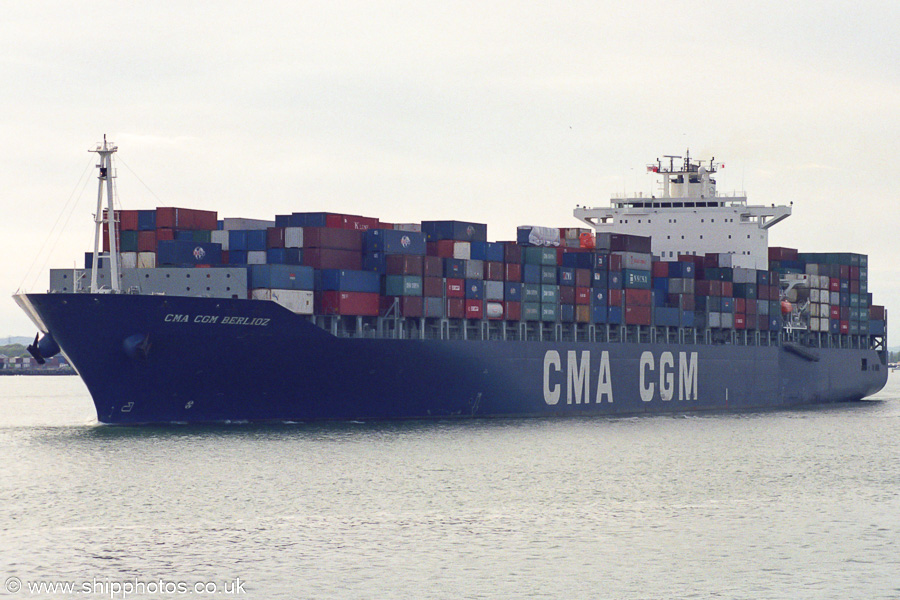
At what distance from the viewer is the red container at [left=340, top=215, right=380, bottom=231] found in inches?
1956

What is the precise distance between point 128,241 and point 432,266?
12.4m

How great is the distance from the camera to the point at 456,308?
172 feet

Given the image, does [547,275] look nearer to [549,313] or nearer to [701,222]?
[549,313]

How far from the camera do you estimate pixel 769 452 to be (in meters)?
45.0

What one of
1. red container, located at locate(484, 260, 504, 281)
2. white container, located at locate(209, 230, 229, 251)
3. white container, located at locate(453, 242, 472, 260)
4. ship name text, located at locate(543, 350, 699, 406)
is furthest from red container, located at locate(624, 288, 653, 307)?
white container, located at locate(209, 230, 229, 251)

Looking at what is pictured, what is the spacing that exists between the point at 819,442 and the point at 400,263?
1849 cm

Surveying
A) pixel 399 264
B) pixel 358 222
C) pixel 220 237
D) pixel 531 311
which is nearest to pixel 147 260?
pixel 220 237

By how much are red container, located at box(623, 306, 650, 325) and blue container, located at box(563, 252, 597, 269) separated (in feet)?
12.8

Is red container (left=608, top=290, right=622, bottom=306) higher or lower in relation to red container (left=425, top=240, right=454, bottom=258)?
lower

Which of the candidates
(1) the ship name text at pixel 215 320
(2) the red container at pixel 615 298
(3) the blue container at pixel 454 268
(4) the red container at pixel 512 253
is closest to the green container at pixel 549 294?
(4) the red container at pixel 512 253

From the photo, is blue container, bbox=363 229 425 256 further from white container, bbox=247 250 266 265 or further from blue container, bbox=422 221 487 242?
white container, bbox=247 250 266 265

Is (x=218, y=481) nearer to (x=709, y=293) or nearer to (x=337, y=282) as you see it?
(x=337, y=282)

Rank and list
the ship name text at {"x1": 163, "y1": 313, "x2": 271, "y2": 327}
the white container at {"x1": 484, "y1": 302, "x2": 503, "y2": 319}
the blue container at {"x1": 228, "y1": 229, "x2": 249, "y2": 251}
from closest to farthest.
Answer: the ship name text at {"x1": 163, "y1": 313, "x2": 271, "y2": 327} → the blue container at {"x1": 228, "y1": 229, "x2": 249, "y2": 251} → the white container at {"x1": 484, "y1": 302, "x2": 503, "y2": 319}

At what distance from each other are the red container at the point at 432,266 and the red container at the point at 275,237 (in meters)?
6.32
